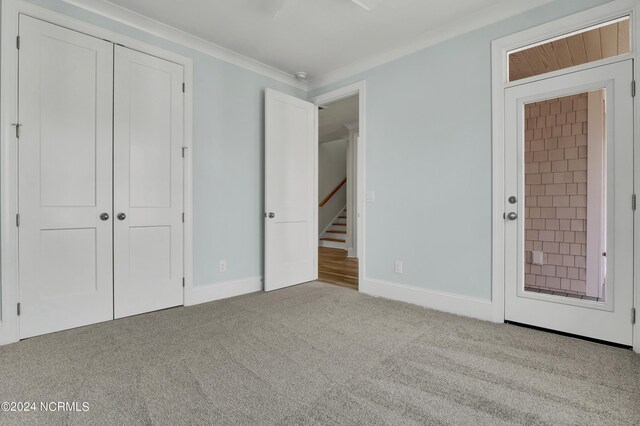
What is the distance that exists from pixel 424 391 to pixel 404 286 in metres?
1.62

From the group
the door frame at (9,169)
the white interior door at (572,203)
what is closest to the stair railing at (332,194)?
the white interior door at (572,203)

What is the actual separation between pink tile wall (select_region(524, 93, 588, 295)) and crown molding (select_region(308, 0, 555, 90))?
766mm

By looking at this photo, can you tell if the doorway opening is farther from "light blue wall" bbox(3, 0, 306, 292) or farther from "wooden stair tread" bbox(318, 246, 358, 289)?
"light blue wall" bbox(3, 0, 306, 292)

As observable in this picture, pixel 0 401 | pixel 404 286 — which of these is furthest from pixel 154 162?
pixel 404 286

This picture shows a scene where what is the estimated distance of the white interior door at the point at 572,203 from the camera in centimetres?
213

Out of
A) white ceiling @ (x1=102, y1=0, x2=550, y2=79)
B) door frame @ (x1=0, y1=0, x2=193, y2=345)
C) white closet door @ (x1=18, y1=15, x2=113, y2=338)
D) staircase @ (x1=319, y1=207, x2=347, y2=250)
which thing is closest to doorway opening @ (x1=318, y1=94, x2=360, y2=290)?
staircase @ (x1=319, y1=207, x2=347, y2=250)

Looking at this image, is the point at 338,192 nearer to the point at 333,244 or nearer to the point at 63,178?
the point at 333,244

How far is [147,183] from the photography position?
2818 mm

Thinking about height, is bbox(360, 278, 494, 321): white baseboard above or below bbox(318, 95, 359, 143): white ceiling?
below

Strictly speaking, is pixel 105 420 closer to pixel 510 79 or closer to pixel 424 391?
pixel 424 391

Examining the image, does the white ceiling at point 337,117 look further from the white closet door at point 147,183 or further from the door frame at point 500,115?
the white closet door at point 147,183

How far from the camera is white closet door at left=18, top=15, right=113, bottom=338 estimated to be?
7.43 ft

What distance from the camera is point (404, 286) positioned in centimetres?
318

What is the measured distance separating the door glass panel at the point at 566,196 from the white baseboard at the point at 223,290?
2.59 meters
